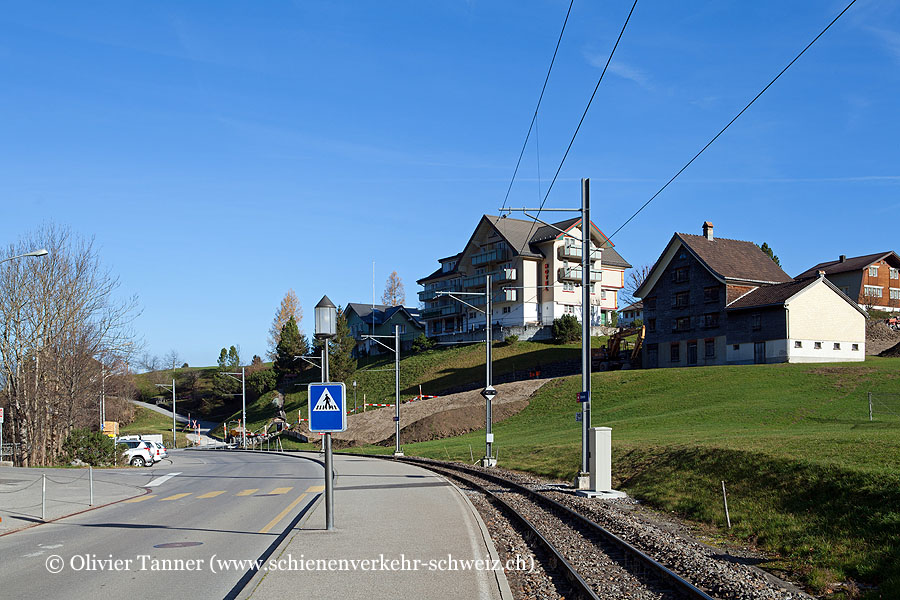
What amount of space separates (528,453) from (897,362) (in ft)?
90.4

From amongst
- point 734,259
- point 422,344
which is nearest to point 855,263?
point 734,259

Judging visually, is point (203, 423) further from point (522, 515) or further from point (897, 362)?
point (522, 515)

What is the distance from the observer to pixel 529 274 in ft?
295

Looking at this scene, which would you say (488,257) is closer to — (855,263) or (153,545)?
(855,263)

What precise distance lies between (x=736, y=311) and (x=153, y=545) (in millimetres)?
54468

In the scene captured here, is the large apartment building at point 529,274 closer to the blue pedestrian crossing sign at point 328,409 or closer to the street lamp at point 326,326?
the street lamp at point 326,326

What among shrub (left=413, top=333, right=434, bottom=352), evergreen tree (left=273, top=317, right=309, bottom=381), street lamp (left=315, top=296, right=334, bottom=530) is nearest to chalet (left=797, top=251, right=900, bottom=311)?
shrub (left=413, top=333, right=434, bottom=352)

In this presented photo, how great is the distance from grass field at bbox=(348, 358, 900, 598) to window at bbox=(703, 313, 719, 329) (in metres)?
11.5

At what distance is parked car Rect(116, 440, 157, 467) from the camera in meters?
43.0

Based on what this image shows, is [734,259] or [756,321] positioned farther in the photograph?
[734,259]

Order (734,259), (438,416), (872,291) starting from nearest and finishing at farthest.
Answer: (438,416)
(734,259)
(872,291)

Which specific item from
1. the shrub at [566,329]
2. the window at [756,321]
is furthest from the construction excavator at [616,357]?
the window at [756,321]

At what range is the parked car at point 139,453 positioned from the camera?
43.0m

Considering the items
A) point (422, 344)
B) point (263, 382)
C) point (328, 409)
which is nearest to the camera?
point (328, 409)
